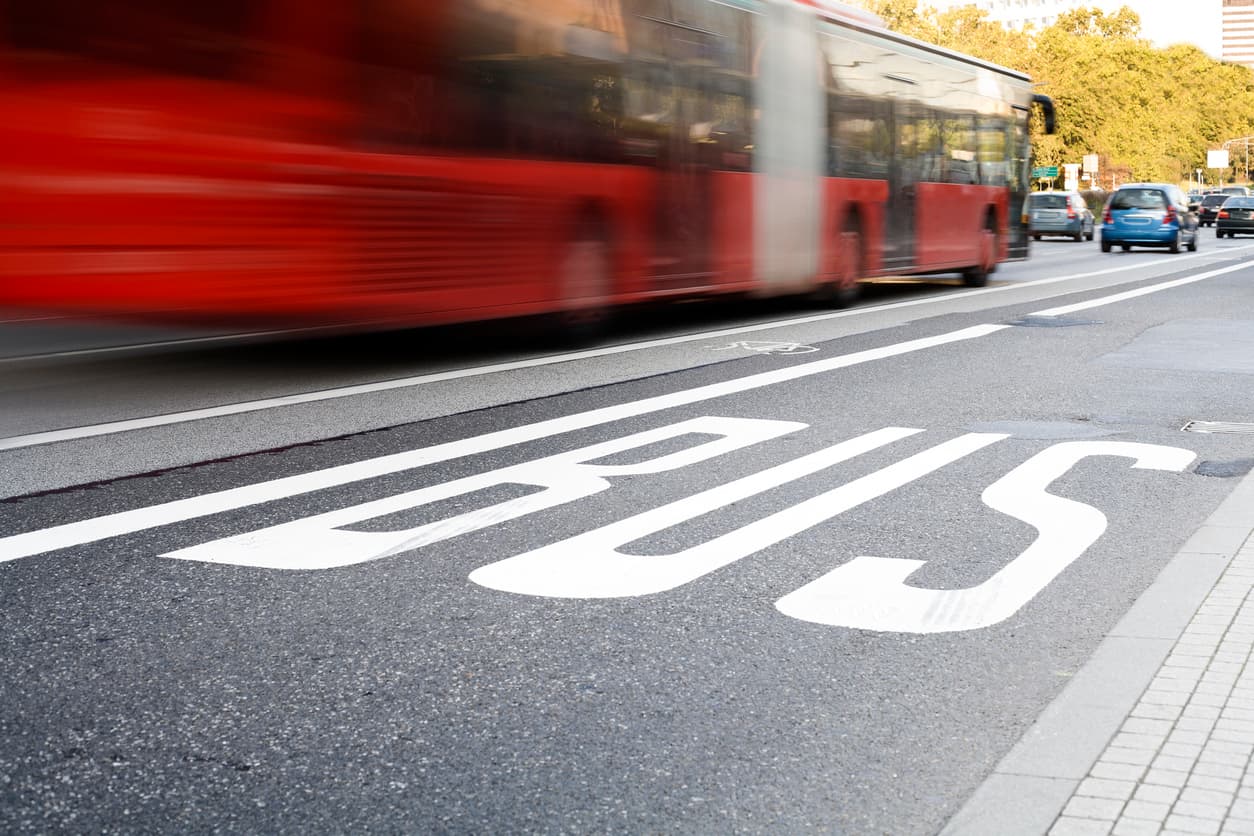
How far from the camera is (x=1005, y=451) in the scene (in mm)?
8109

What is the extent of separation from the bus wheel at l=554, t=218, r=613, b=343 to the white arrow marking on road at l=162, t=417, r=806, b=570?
167 inches

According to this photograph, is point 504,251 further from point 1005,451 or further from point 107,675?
point 107,675

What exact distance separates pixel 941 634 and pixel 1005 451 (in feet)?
11.8

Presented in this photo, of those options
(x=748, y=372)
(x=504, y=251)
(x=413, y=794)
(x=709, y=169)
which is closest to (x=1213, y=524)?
(x=413, y=794)

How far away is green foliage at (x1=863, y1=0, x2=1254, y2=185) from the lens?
88.6m

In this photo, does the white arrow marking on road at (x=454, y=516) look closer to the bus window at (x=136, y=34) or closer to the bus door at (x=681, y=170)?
the bus window at (x=136, y=34)

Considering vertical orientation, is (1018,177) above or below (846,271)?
above

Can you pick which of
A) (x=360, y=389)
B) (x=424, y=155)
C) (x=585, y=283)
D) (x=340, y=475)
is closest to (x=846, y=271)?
(x=585, y=283)

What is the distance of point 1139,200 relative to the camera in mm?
38469

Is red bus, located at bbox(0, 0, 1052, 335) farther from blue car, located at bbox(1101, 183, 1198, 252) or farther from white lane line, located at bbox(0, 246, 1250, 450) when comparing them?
blue car, located at bbox(1101, 183, 1198, 252)

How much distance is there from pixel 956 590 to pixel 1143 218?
35243 mm

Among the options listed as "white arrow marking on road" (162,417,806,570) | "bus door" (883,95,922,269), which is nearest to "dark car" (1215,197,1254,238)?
"bus door" (883,95,922,269)

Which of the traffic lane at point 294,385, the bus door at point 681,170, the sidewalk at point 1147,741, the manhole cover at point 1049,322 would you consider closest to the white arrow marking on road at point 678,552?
the sidewalk at point 1147,741

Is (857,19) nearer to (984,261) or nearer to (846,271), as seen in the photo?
(846,271)
